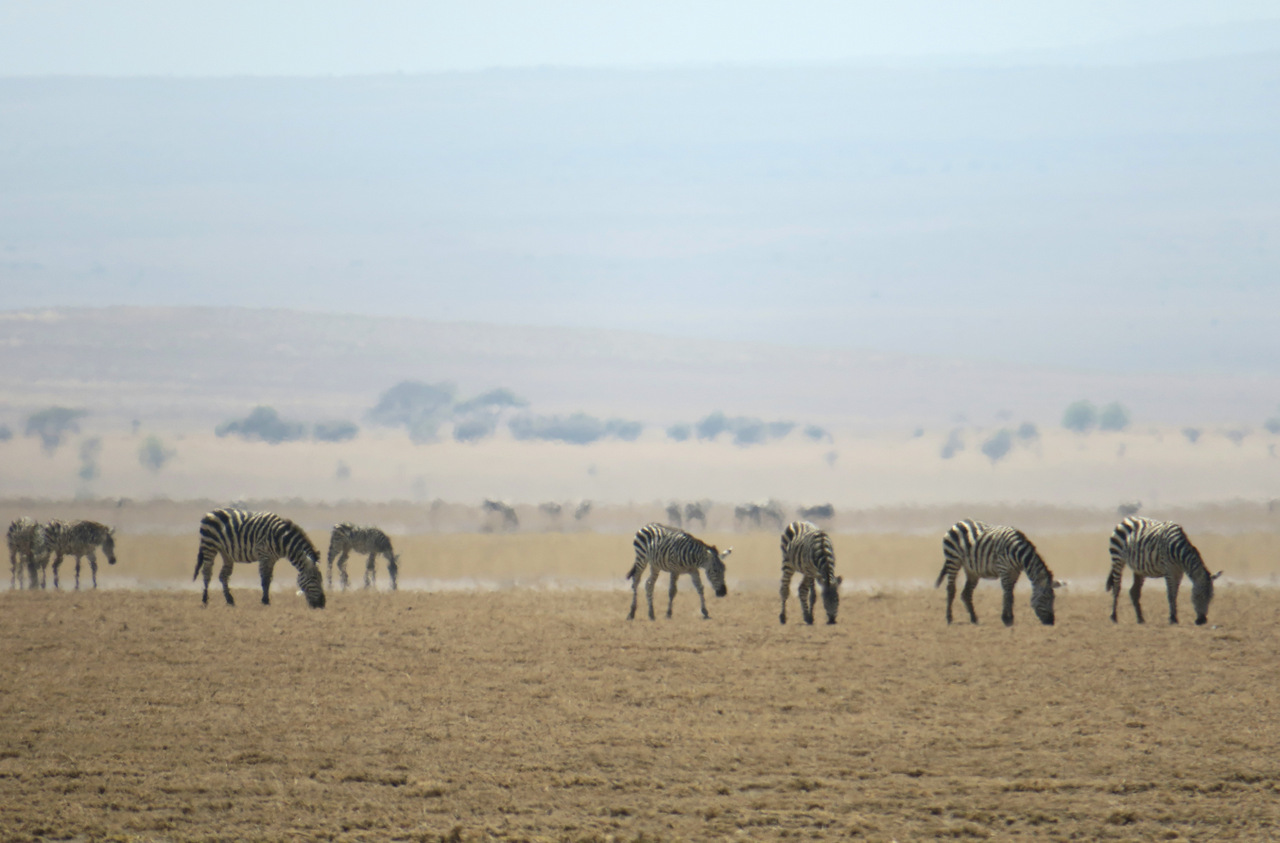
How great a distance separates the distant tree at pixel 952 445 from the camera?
106562 mm

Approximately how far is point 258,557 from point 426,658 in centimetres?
654

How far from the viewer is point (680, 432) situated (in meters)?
124

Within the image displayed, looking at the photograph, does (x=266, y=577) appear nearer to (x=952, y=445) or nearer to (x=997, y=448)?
(x=997, y=448)

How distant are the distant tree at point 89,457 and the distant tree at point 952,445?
220 ft

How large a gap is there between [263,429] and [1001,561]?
87840 mm

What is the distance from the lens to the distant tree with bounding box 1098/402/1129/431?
115 m

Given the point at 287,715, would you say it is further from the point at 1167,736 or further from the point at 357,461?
the point at 357,461

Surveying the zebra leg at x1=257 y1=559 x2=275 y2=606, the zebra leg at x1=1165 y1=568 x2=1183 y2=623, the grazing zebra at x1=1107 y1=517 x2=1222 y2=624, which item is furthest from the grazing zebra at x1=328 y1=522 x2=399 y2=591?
the zebra leg at x1=1165 y1=568 x2=1183 y2=623

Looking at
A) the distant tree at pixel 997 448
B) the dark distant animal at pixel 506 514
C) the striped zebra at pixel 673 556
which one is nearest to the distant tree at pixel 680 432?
the distant tree at pixel 997 448

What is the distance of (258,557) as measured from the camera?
75.2 ft

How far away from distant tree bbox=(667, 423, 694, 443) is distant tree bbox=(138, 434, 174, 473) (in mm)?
47795

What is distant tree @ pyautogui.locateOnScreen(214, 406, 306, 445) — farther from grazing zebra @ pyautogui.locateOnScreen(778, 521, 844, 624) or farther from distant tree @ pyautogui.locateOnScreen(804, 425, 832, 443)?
grazing zebra @ pyautogui.locateOnScreen(778, 521, 844, 624)

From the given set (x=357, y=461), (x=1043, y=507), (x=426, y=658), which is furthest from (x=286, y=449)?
(x=426, y=658)

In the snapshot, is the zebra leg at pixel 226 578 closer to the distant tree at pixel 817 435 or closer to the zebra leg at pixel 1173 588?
the zebra leg at pixel 1173 588
